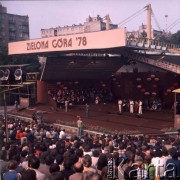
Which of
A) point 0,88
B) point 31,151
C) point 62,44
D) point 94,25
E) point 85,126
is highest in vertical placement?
point 94,25

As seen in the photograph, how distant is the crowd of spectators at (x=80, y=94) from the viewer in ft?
101

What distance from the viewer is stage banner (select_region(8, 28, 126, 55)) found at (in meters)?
19.8

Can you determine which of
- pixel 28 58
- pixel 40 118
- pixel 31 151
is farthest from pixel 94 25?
pixel 31 151

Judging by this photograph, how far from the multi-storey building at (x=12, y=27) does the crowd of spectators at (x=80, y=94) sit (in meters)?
21.7

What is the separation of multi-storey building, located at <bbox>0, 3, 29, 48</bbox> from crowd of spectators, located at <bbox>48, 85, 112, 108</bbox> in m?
21.7

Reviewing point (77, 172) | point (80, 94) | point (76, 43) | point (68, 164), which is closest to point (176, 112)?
point (76, 43)

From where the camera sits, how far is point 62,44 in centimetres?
2328

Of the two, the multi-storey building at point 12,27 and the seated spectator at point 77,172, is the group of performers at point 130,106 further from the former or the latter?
the multi-storey building at point 12,27

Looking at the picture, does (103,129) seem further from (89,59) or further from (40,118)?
(89,59)

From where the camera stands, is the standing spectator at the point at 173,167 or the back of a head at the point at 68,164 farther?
the standing spectator at the point at 173,167

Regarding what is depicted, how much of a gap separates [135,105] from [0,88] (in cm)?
1327

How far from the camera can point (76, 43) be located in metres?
22.2

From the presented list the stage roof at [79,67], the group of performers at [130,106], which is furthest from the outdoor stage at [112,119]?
the stage roof at [79,67]

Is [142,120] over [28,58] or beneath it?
beneath
